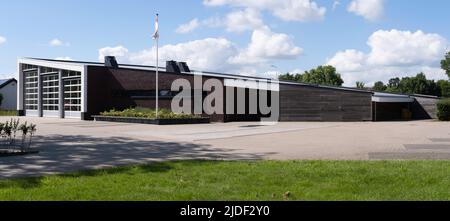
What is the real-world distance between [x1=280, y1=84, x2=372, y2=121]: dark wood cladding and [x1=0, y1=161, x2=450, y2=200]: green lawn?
24861 mm

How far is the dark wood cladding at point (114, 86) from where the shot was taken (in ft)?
121

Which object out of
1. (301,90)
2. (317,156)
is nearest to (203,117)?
(301,90)

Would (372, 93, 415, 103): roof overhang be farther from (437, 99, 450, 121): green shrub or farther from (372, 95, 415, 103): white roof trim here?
(437, 99, 450, 121): green shrub

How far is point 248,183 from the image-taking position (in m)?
7.91

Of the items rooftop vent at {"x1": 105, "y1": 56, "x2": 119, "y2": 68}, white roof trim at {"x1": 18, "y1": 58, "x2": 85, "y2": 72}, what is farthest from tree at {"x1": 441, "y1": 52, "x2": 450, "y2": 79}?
white roof trim at {"x1": 18, "y1": 58, "x2": 85, "y2": 72}

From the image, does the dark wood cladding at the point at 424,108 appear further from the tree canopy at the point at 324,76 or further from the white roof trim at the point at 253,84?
the tree canopy at the point at 324,76

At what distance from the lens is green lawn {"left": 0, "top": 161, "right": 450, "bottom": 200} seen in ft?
22.7

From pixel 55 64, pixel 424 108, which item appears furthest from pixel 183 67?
pixel 424 108

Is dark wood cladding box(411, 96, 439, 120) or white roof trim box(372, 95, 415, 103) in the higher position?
white roof trim box(372, 95, 415, 103)

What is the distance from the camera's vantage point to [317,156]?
12328 mm

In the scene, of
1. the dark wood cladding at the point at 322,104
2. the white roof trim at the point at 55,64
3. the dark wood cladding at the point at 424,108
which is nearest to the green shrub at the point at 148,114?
the white roof trim at the point at 55,64

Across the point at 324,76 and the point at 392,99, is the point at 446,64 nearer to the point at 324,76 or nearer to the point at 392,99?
the point at 324,76

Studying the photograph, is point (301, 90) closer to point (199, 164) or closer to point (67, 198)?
point (199, 164)
